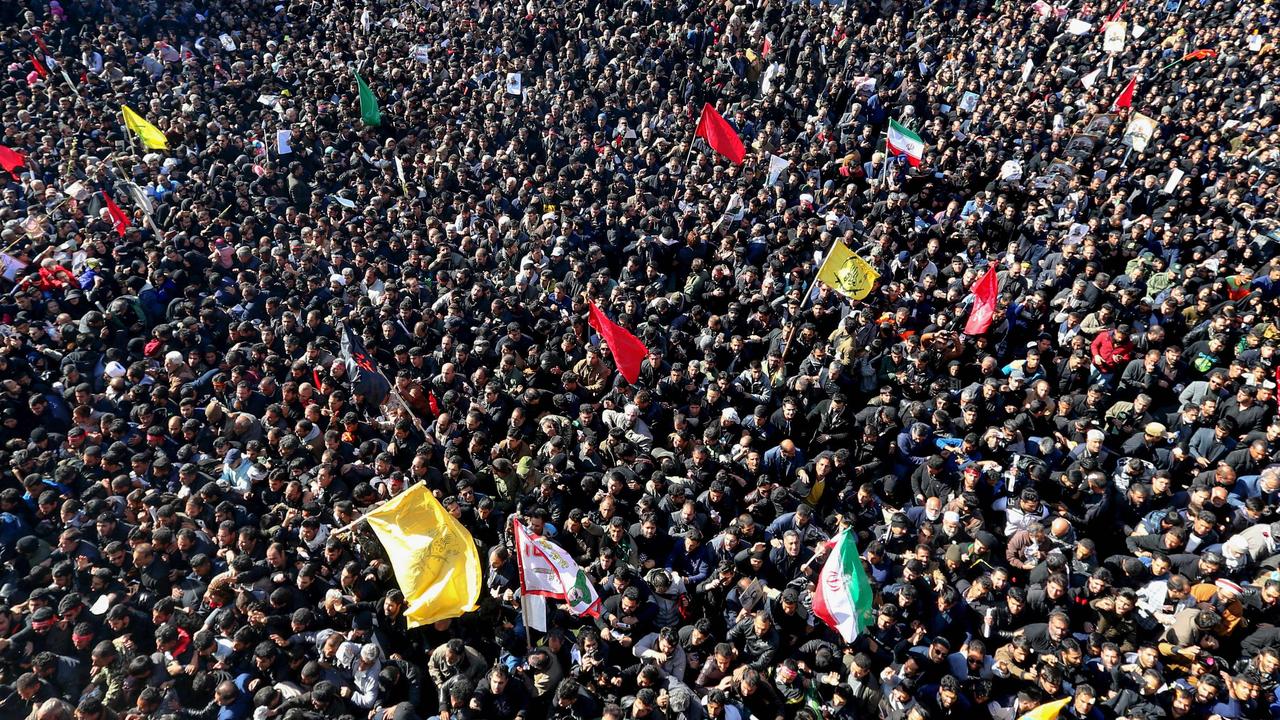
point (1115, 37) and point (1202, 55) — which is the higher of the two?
point (1115, 37)

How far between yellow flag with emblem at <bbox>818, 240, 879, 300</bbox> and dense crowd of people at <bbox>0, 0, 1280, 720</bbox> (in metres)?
0.35

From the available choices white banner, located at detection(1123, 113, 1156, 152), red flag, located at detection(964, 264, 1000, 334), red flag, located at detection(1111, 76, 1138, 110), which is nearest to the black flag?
red flag, located at detection(964, 264, 1000, 334)

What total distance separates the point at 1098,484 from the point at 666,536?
14.6 ft

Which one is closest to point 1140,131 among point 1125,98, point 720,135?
point 1125,98

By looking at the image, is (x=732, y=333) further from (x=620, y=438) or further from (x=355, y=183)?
(x=355, y=183)

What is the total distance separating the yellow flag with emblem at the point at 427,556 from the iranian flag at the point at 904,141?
1092 centimetres

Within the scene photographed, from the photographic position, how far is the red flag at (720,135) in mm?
14180

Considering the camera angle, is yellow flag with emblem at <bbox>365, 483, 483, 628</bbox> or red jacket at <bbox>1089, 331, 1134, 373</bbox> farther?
red jacket at <bbox>1089, 331, 1134, 373</bbox>

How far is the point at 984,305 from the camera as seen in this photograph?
10.1 m

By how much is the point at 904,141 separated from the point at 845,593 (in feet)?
32.6

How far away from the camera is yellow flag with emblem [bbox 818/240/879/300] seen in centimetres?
1046

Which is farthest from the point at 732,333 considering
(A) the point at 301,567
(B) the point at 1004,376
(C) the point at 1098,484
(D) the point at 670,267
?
(A) the point at 301,567

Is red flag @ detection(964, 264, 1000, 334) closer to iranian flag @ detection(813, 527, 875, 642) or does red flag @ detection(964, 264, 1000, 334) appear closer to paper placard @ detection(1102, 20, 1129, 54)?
iranian flag @ detection(813, 527, 875, 642)

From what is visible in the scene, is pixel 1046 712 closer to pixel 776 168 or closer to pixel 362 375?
pixel 362 375
